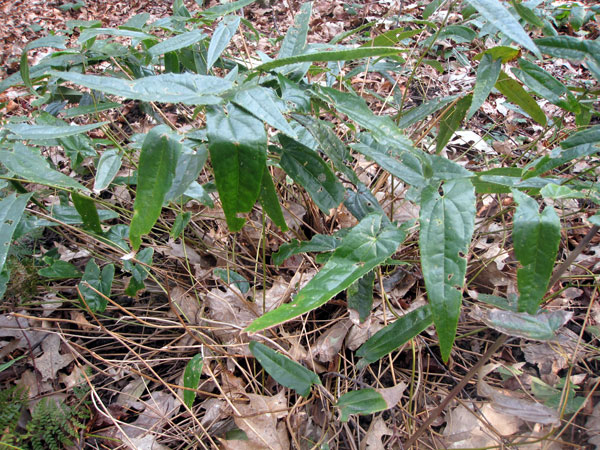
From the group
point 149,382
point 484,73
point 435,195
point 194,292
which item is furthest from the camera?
point 194,292

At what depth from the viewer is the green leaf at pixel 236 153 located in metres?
0.64

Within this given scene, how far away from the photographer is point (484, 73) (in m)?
0.88

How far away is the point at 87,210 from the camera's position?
108cm

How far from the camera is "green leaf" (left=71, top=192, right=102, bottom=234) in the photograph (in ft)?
3.47

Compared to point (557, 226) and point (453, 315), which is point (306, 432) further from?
point (557, 226)

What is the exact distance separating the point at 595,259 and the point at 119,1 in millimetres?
4594

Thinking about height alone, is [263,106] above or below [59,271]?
above

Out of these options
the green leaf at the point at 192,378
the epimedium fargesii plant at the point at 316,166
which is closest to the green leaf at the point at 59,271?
the epimedium fargesii plant at the point at 316,166

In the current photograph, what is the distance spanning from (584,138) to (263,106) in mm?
712

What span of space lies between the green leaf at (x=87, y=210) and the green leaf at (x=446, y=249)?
0.90 metres

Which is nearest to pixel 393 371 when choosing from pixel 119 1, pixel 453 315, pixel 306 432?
pixel 306 432

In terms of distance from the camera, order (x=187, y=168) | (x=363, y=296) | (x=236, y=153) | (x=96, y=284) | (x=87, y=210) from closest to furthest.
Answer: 1. (x=236, y=153)
2. (x=187, y=168)
3. (x=363, y=296)
4. (x=87, y=210)
5. (x=96, y=284)

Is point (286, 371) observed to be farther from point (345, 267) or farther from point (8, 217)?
point (8, 217)

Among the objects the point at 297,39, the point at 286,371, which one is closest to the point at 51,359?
the point at 286,371
